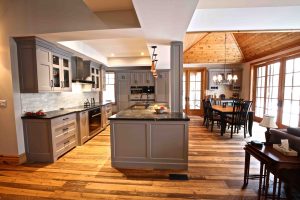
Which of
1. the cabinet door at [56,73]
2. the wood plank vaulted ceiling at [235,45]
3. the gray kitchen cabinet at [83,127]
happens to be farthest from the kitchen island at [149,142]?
the wood plank vaulted ceiling at [235,45]

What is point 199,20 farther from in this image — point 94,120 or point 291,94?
point 291,94

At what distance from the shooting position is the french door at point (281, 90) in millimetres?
4621

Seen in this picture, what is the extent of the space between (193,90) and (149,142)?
5723 millimetres

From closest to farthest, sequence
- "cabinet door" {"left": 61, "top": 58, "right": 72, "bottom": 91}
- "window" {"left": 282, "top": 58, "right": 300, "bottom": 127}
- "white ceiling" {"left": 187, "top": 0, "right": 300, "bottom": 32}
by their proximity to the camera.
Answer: "white ceiling" {"left": 187, "top": 0, "right": 300, "bottom": 32} < "cabinet door" {"left": 61, "top": 58, "right": 72, "bottom": 91} < "window" {"left": 282, "top": 58, "right": 300, "bottom": 127}

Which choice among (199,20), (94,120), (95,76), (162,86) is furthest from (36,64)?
(162,86)

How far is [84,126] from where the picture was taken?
3873 mm

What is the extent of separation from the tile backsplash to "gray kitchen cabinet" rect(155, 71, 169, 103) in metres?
2.97

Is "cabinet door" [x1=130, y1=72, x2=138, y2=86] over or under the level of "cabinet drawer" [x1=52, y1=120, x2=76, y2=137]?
over

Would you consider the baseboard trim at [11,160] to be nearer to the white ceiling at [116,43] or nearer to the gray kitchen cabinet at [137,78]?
the white ceiling at [116,43]

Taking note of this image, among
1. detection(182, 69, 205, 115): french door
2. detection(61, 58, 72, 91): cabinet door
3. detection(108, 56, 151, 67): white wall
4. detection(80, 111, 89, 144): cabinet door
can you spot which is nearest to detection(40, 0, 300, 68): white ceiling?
detection(61, 58, 72, 91): cabinet door

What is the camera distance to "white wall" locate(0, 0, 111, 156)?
97.3 inches

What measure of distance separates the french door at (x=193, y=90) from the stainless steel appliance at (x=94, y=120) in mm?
4542

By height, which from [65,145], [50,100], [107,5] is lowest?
[65,145]

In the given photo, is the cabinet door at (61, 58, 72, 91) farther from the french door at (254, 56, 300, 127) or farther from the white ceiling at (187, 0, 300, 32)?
the french door at (254, 56, 300, 127)
